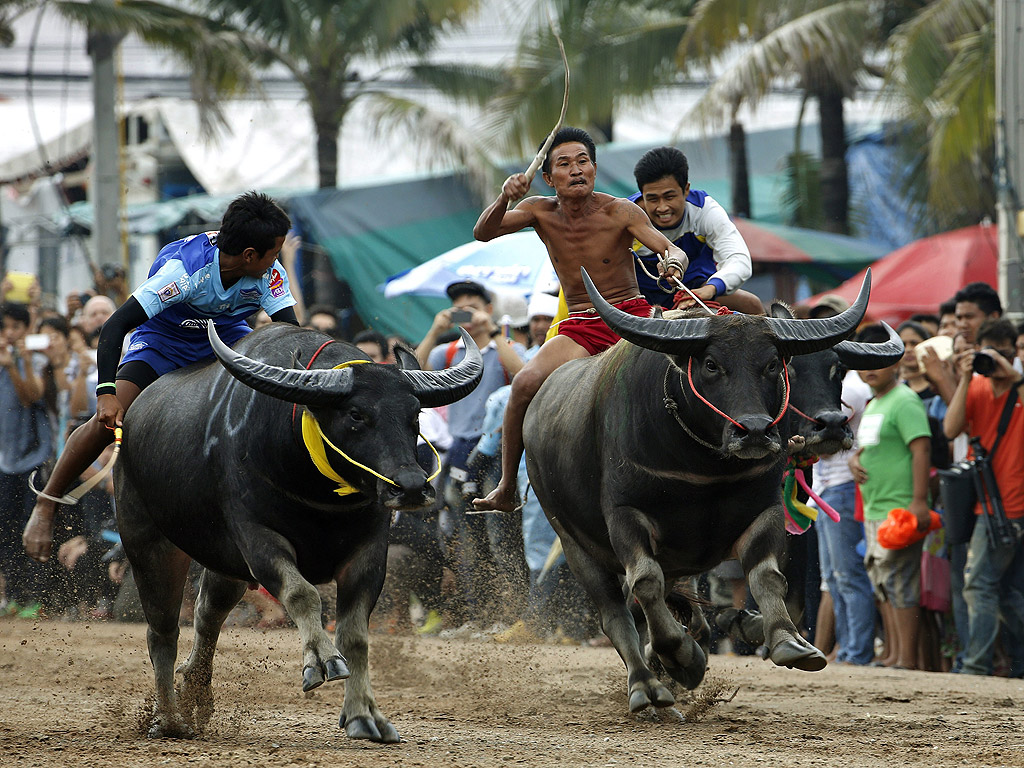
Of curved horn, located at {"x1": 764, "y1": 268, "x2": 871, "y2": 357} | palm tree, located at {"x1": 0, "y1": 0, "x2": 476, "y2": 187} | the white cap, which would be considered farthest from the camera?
palm tree, located at {"x1": 0, "y1": 0, "x2": 476, "y2": 187}

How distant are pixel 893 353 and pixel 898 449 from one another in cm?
246

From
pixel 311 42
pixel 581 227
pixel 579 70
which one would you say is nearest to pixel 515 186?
pixel 581 227

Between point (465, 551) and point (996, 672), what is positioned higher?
point (465, 551)

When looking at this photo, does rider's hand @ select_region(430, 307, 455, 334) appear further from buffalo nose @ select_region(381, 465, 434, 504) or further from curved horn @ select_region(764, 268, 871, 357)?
buffalo nose @ select_region(381, 465, 434, 504)

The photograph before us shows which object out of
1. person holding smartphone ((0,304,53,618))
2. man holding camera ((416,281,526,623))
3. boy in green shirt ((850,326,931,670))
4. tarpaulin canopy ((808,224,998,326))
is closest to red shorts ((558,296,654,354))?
man holding camera ((416,281,526,623))

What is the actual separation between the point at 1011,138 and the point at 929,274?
3525 millimetres

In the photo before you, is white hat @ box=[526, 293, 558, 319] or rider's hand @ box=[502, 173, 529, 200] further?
white hat @ box=[526, 293, 558, 319]

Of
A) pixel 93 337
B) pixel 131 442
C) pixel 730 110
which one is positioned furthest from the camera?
pixel 730 110

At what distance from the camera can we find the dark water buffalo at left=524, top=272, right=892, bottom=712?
5176mm

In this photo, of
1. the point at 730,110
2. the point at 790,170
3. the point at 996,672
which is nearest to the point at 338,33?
the point at 730,110

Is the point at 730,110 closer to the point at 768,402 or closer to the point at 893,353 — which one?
the point at 893,353

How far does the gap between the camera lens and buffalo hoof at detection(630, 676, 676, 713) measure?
3.10m

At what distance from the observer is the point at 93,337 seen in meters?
10.8

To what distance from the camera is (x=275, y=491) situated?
539 cm
